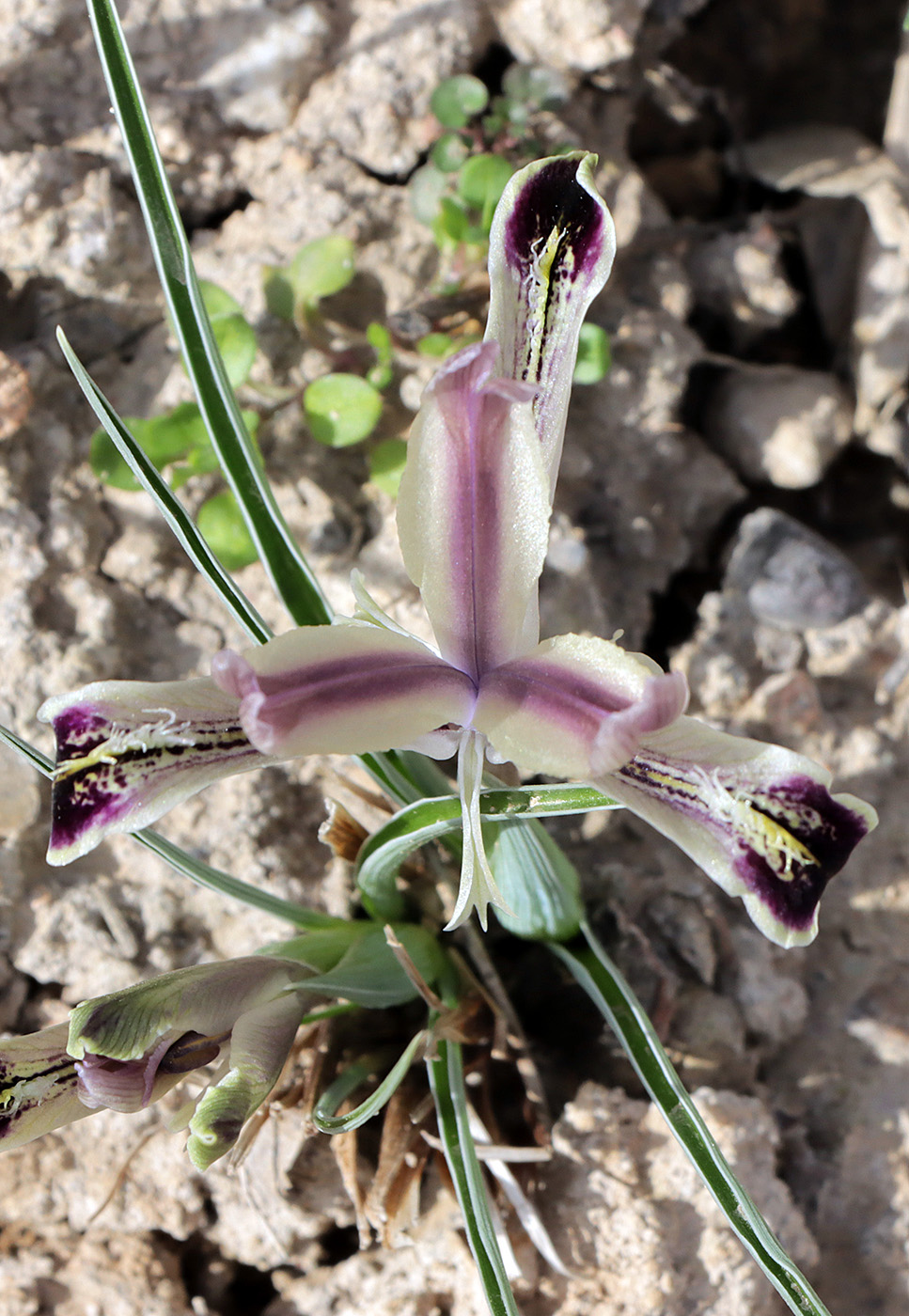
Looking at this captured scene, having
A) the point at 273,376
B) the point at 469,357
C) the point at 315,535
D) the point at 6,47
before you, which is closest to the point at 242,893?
the point at 315,535

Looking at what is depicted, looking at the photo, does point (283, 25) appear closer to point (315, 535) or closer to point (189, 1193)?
point (315, 535)

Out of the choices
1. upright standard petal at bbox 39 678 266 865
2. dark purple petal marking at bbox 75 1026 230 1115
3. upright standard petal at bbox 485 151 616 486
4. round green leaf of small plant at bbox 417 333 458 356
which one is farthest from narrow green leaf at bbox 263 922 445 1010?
round green leaf of small plant at bbox 417 333 458 356

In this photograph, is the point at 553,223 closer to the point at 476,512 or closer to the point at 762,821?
the point at 476,512

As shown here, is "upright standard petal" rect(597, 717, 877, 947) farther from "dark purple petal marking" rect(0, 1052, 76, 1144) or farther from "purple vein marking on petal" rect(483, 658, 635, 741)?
"dark purple petal marking" rect(0, 1052, 76, 1144)

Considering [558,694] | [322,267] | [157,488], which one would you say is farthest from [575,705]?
[322,267]

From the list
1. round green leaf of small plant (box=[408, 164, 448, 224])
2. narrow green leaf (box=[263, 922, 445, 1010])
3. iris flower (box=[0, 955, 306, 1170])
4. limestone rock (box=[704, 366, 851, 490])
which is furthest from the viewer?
limestone rock (box=[704, 366, 851, 490])

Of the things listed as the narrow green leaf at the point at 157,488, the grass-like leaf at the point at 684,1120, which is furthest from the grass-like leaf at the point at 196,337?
the grass-like leaf at the point at 684,1120
